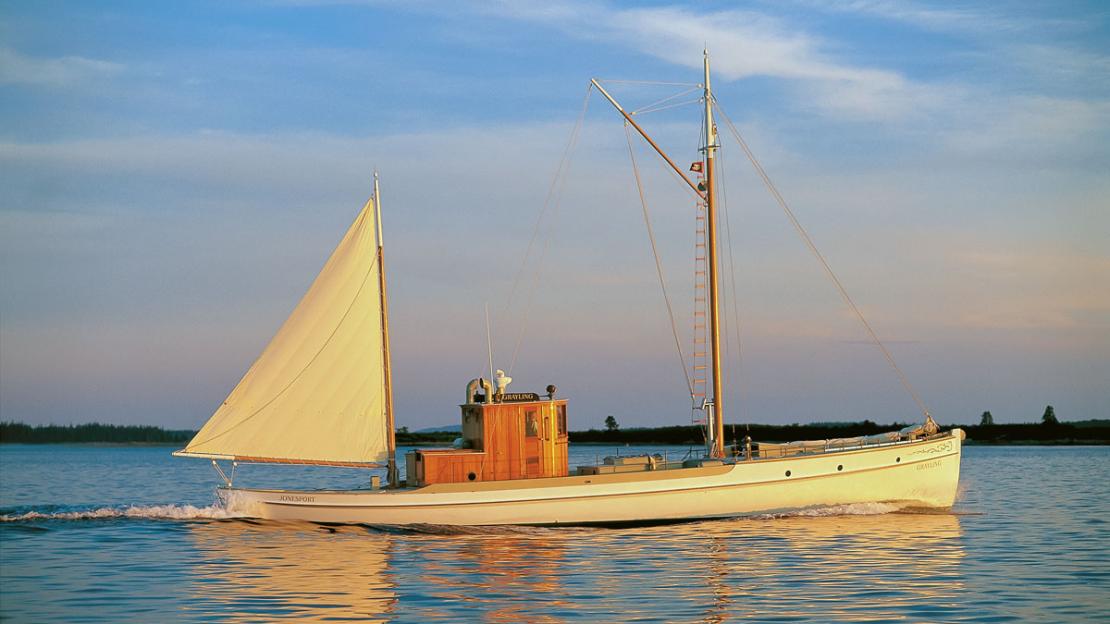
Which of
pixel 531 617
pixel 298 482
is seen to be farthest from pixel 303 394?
pixel 298 482

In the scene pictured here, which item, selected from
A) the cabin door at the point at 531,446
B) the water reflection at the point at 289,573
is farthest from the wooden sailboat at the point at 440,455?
the water reflection at the point at 289,573

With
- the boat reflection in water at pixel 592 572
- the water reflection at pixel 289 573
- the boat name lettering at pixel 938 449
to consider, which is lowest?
the boat reflection in water at pixel 592 572

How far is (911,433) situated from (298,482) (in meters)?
39.5

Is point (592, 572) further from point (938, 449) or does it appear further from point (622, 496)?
point (938, 449)

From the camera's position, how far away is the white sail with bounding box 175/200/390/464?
1288 inches

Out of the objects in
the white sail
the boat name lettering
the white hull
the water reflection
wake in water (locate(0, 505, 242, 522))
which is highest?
the white sail

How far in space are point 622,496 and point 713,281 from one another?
25.1 ft

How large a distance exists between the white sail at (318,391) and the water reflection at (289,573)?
231 cm

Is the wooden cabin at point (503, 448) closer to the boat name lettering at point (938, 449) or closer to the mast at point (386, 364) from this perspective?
the mast at point (386, 364)

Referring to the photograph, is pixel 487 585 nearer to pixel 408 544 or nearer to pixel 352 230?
pixel 408 544

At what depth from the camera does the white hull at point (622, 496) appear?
31.5m

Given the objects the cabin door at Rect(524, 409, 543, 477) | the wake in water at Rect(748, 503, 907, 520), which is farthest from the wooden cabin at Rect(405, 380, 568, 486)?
the wake in water at Rect(748, 503, 907, 520)

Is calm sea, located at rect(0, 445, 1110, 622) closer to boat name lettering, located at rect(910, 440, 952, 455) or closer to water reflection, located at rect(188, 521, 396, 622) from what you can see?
water reflection, located at rect(188, 521, 396, 622)

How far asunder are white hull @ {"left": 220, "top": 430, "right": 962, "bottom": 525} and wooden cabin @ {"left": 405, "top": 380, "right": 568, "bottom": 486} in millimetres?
690
